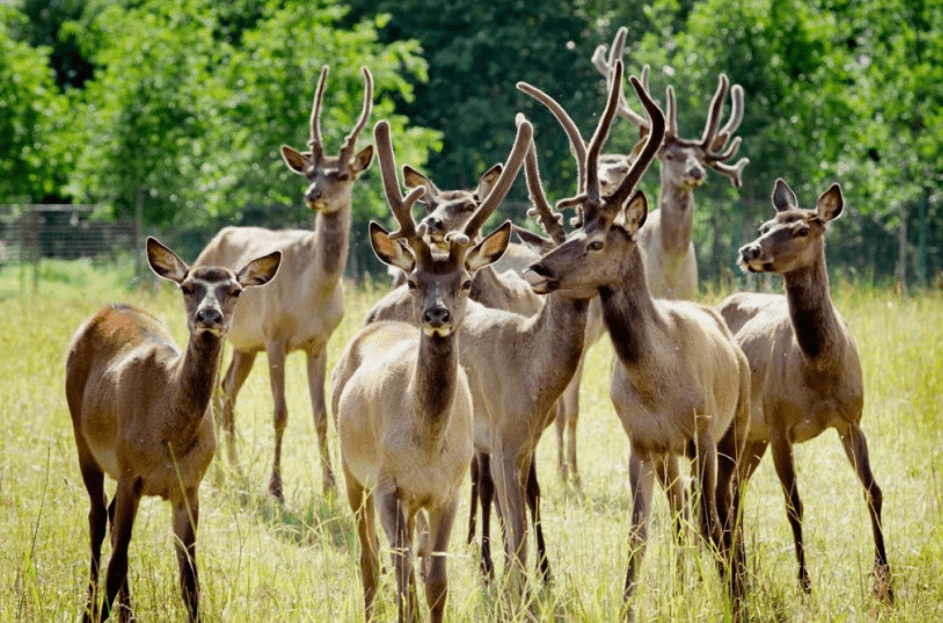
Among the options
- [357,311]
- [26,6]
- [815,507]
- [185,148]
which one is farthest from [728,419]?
[26,6]

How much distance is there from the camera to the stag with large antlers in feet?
32.1

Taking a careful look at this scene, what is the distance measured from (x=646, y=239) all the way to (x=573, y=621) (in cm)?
604

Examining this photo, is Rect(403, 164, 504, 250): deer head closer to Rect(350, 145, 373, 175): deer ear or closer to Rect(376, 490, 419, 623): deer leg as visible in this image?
Rect(350, 145, 373, 175): deer ear

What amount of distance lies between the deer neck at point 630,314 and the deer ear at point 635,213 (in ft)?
0.45

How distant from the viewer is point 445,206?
7.98 m

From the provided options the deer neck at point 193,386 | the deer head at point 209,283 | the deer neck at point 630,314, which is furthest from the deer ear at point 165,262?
the deer neck at point 630,314

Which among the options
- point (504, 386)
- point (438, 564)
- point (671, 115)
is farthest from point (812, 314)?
point (671, 115)

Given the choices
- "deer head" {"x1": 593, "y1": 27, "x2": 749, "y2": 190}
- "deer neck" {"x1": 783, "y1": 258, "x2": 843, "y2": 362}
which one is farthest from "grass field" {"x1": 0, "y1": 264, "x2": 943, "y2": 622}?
"deer head" {"x1": 593, "y1": 27, "x2": 749, "y2": 190}

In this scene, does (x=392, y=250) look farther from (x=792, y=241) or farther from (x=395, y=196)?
(x=792, y=241)

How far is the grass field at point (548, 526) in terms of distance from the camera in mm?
5223

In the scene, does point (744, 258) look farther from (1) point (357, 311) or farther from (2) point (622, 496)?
(1) point (357, 311)

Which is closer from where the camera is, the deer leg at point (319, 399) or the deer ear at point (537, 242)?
the deer ear at point (537, 242)

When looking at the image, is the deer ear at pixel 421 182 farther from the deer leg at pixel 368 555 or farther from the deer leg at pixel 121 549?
the deer leg at pixel 121 549

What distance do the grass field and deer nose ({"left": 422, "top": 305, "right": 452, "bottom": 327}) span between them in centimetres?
98
